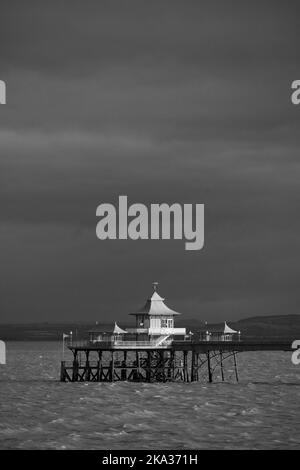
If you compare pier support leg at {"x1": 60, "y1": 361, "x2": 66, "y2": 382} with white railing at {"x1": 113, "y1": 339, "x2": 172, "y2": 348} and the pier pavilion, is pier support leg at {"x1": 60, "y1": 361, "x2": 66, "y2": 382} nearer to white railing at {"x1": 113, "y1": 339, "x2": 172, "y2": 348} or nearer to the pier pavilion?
the pier pavilion

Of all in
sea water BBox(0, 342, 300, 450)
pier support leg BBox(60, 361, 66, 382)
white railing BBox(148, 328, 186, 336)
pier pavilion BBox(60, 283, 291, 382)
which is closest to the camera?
sea water BBox(0, 342, 300, 450)

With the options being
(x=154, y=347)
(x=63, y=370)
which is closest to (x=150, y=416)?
(x=154, y=347)

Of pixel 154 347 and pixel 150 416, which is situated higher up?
pixel 154 347

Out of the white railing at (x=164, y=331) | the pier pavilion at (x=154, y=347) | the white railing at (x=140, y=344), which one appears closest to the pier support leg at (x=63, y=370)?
the pier pavilion at (x=154, y=347)

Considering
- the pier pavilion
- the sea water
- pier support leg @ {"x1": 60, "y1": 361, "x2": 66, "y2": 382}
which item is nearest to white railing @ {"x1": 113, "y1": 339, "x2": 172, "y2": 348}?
the pier pavilion

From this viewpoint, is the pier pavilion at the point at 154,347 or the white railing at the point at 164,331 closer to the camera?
the pier pavilion at the point at 154,347

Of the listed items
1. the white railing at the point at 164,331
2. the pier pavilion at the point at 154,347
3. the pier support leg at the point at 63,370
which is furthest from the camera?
the white railing at the point at 164,331

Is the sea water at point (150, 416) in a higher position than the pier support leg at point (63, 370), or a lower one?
lower

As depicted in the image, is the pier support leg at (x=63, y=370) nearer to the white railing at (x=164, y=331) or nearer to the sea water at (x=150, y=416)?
the sea water at (x=150, y=416)

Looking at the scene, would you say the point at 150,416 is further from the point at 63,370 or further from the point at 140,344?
the point at 63,370

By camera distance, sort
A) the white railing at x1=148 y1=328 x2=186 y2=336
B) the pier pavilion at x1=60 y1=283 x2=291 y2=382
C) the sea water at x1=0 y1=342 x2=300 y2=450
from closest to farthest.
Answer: the sea water at x1=0 y1=342 x2=300 y2=450
the pier pavilion at x1=60 y1=283 x2=291 y2=382
the white railing at x1=148 y1=328 x2=186 y2=336
